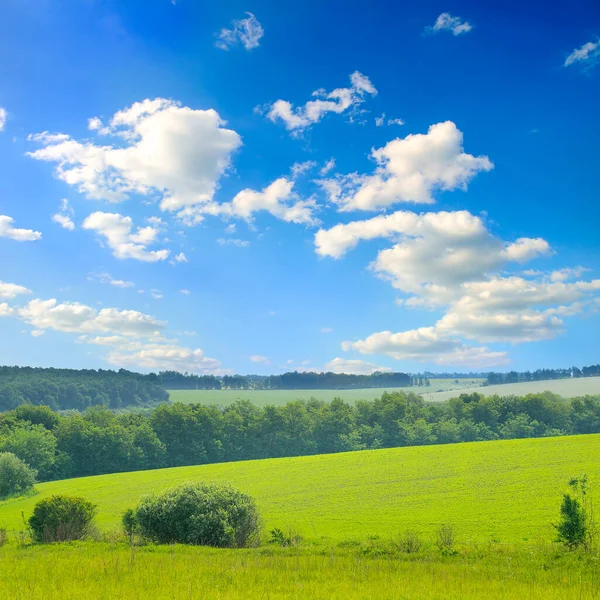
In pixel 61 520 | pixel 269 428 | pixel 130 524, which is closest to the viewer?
pixel 61 520

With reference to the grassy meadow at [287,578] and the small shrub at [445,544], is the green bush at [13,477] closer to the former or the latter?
the grassy meadow at [287,578]

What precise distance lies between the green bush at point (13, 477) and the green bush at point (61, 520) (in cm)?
5959

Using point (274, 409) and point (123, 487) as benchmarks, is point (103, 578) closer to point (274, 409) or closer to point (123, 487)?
point (123, 487)

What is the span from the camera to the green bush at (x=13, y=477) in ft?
257

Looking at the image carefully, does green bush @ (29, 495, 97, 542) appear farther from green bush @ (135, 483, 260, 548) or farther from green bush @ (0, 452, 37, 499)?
green bush @ (0, 452, 37, 499)

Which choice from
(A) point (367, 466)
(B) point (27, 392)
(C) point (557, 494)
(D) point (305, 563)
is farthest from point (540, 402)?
(B) point (27, 392)

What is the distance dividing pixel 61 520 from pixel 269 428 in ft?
341

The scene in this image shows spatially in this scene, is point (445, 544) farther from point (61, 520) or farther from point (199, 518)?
point (61, 520)

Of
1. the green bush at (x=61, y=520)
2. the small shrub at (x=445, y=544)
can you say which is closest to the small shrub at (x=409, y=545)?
the small shrub at (x=445, y=544)

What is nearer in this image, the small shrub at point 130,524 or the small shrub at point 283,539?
the small shrub at point 283,539

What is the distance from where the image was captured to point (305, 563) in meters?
15.9

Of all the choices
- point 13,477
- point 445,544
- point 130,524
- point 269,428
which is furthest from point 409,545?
point 269,428

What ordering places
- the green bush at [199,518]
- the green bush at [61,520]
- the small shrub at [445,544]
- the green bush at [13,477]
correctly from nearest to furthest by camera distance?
1. the small shrub at [445,544]
2. the green bush at [61,520]
3. the green bush at [199,518]
4. the green bush at [13,477]

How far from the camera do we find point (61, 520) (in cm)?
2656
